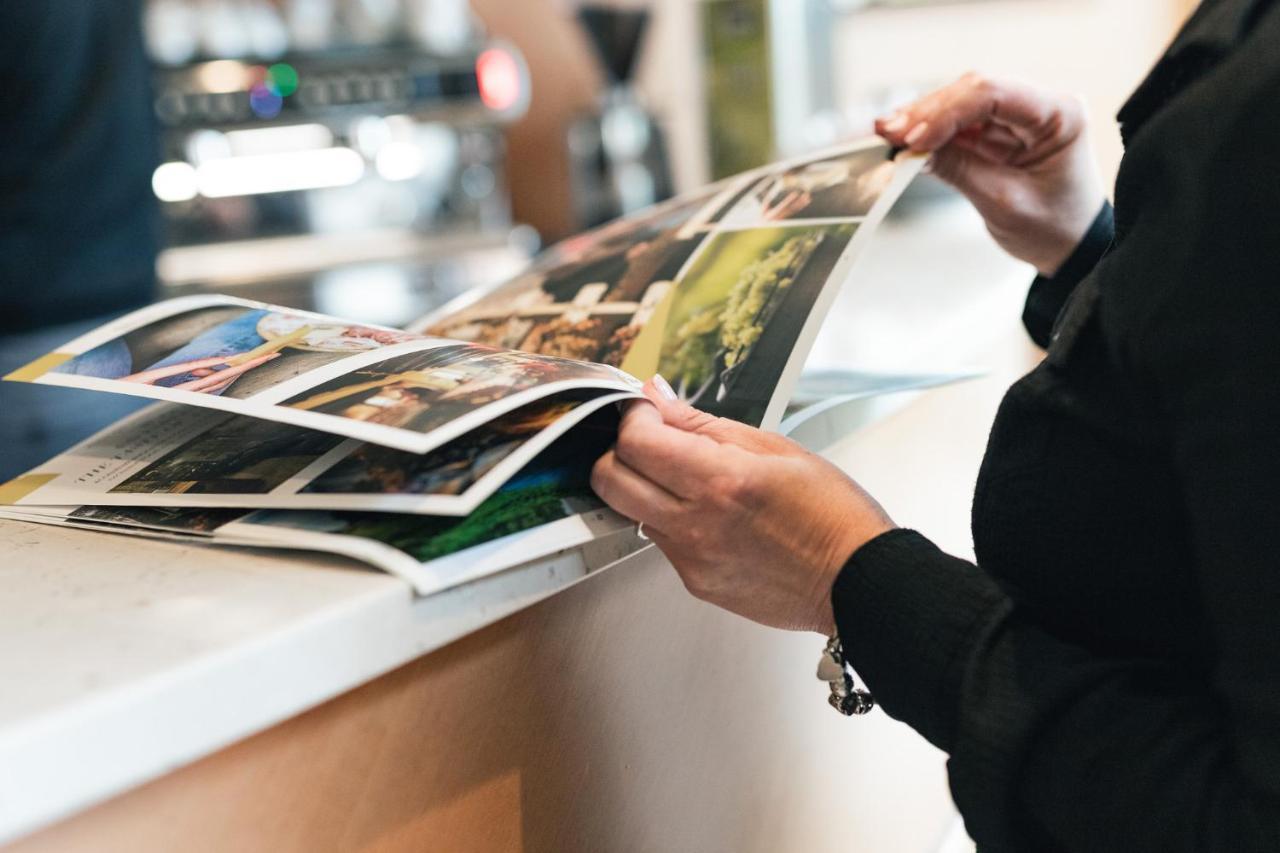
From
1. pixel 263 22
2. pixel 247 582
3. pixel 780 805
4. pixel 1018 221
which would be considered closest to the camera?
pixel 247 582

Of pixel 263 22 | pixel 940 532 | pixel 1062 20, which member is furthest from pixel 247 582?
pixel 1062 20

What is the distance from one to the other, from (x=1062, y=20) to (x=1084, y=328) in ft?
8.42

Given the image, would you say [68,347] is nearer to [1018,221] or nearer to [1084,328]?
[1084,328]

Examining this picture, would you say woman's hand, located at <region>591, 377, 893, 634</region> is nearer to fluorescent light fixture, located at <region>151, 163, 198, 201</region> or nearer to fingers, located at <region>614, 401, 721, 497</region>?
fingers, located at <region>614, 401, 721, 497</region>

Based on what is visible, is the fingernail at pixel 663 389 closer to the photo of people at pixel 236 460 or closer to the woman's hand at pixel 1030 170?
the photo of people at pixel 236 460

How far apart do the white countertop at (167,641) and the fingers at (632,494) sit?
2 centimetres

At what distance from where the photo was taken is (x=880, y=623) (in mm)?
502

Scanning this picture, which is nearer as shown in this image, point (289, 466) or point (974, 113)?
point (289, 466)

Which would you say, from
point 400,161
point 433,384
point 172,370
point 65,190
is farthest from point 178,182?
point 433,384

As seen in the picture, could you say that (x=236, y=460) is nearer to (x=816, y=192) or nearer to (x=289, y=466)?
(x=289, y=466)

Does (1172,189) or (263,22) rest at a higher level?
(263,22)

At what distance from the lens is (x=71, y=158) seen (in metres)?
1.26

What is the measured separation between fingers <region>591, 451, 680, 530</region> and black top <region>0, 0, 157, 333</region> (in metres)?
0.94

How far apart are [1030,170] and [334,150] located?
210 cm
